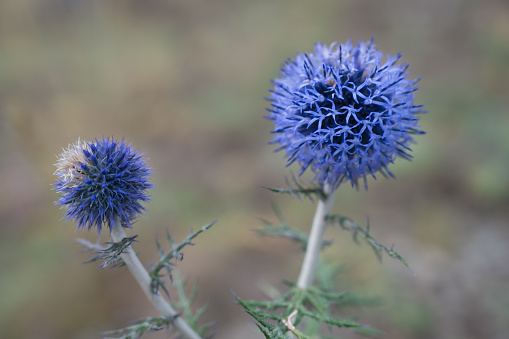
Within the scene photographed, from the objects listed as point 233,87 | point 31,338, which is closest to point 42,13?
point 233,87

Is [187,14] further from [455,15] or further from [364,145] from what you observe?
[364,145]

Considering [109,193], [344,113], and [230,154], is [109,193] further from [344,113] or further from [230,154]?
[230,154]

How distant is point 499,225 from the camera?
15.8 ft

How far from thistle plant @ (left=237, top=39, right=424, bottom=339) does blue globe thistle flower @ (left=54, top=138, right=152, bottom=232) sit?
62 centimetres

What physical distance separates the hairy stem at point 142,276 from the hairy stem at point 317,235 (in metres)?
0.63

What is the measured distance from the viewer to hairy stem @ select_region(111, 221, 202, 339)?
1658 mm

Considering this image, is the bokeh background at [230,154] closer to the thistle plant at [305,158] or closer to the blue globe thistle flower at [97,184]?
the thistle plant at [305,158]

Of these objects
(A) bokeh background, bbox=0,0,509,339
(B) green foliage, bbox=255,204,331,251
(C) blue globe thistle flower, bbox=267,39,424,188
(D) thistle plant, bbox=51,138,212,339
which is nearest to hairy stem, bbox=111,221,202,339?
(D) thistle plant, bbox=51,138,212,339

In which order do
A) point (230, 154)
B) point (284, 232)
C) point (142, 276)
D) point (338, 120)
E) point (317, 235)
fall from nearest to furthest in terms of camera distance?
1. point (142, 276)
2. point (338, 120)
3. point (317, 235)
4. point (284, 232)
5. point (230, 154)

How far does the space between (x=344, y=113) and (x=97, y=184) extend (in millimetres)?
1038

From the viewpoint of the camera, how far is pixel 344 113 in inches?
70.4

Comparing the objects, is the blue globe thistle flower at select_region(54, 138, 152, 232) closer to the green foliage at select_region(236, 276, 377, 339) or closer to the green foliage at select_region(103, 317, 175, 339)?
the green foliage at select_region(103, 317, 175, 339)

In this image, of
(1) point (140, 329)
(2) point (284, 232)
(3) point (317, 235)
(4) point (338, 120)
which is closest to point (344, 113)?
(4) point (338, 120)

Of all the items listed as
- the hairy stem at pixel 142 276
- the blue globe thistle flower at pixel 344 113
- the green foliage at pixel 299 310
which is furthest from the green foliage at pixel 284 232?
the hairy stem at pixel 142 276
